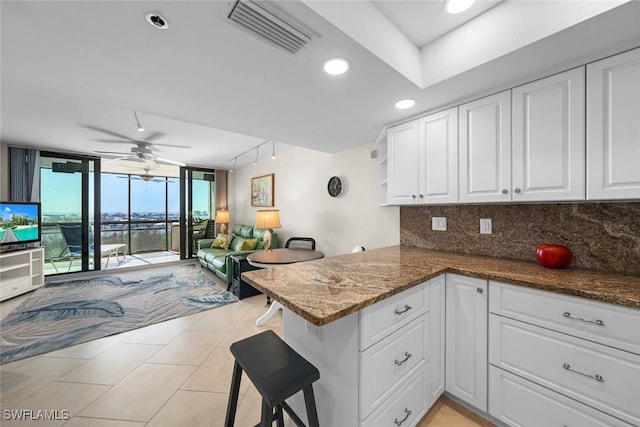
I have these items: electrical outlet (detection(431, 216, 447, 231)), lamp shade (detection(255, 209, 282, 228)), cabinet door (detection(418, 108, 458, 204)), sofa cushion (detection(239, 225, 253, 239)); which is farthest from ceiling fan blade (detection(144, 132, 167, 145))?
electrical outlet (detection(431, 216, 447, 231))

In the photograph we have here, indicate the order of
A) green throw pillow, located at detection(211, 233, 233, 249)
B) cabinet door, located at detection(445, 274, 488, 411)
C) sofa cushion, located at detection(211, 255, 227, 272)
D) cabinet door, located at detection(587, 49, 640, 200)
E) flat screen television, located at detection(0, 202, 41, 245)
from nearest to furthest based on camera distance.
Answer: cabinet door, located at detection(587, 49, 640, 200), cabinet door, located at detection(445, 274, 488, 411), flat screen television, located at detection(0, 202, 41, 245), sofa cushion, located at detection(211, 255, 227, 272), green throw pillow, located at detection(211, 233, 233, 249)

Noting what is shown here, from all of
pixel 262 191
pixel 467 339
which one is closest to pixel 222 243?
pixel 262 191

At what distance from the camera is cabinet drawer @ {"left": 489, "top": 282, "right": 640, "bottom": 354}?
3.38ft

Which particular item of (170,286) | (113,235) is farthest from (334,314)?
(113,235)

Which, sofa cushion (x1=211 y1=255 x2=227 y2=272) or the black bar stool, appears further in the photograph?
sofa cushion (x1=211 y1=255 x2=227 y2=272)

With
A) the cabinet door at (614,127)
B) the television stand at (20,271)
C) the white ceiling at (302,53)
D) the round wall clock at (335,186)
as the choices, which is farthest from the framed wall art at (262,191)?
the cabinet door at (614,127)

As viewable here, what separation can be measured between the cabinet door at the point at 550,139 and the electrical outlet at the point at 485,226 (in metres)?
0.42

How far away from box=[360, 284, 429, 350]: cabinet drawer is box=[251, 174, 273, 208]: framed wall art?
13.5 feet

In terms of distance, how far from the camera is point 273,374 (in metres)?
1.03

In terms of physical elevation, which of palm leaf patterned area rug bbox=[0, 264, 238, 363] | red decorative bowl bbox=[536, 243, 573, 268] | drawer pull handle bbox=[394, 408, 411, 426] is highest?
red decorative bowl bbox=[536, 243, 573, 268]

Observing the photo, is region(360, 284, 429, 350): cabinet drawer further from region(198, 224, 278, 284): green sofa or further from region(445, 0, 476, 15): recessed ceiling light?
region(198, 224, 278, 284): green sofa

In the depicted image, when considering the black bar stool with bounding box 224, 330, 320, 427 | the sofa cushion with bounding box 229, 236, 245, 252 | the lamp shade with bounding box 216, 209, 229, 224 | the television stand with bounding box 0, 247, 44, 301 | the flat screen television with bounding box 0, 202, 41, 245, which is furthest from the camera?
the lamp shade with bounding box 216, 209, 229, 224

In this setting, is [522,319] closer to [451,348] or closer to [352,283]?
[451,348]

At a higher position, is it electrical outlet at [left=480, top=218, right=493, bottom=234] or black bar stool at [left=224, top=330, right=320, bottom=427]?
electrical outlet at [left=480, top=218, right=493, bottom=234]
